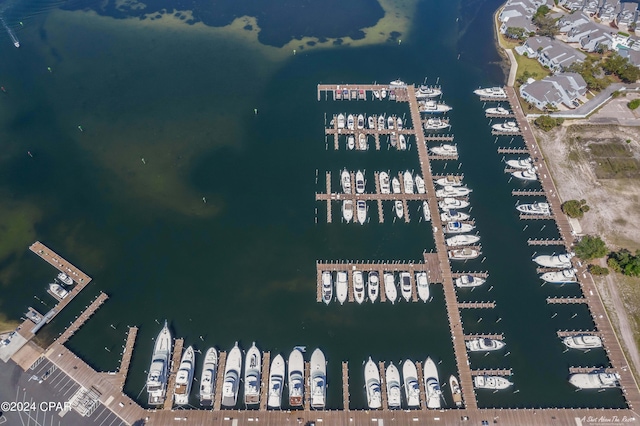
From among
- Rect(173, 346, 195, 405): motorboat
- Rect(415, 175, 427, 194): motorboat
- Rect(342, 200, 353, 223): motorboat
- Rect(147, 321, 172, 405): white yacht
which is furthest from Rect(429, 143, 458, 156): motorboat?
Rect(147, 321, 172, 405): white yacht

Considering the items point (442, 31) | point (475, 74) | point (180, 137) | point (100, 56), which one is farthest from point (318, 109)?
point (100, 56)

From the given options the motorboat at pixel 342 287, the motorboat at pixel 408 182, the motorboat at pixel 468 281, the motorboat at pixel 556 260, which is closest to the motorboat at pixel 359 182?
the motorboat at pixel 408 182

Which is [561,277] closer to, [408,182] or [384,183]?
[408,182]

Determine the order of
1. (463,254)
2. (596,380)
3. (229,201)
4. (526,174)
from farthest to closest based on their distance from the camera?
1. (526,174)
2. (229,201)
3. (463,254)
4. (596,380)

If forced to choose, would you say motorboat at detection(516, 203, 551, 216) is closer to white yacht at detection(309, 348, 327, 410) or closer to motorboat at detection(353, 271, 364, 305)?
motorboat at detection(353, 271, 364, 305)

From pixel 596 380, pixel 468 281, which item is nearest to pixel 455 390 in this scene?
pixel 468 281

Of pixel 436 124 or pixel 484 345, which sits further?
pixel 436 124

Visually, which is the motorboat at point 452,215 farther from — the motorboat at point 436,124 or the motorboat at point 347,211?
the motorboat at point 436,124
